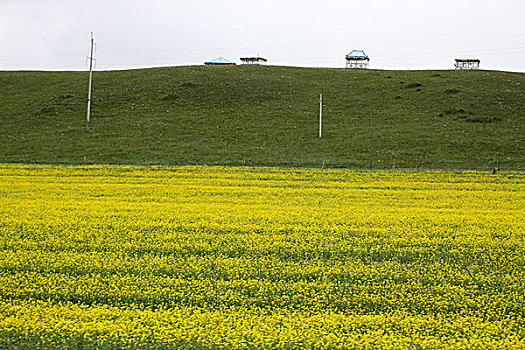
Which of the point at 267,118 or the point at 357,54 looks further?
the point at 357,54

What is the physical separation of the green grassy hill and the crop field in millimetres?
20324

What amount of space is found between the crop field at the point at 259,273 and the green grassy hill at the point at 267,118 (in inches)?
800

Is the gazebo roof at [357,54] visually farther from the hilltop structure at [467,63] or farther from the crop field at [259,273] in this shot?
the crop field at [259,273]

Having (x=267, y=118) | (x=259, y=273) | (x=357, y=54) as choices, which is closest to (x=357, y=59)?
(x=357, y=54)

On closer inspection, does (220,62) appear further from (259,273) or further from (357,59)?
(259,273)

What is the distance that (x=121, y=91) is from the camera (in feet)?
225

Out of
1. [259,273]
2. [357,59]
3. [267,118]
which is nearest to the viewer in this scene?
[259,273]

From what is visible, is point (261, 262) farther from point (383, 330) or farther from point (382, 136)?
point (382, 136)

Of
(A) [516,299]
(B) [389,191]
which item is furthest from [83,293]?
(B) [389,191]

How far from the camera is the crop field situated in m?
7.83

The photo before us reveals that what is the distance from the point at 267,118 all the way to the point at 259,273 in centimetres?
4652

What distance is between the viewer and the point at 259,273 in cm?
1091

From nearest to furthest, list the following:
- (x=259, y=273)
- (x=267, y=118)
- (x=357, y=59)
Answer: (x=259, y=273) → (x=267, y=118) → (x=357, y=59)

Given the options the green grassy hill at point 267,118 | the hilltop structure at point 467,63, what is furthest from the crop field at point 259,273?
the hilltop structure at point 467,63
